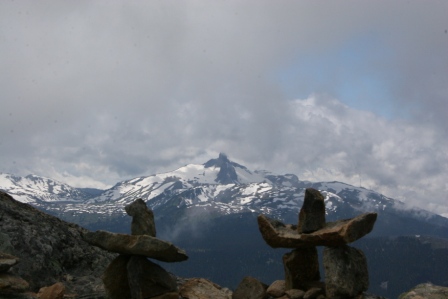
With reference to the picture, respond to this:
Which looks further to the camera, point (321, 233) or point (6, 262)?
point (321, 233)

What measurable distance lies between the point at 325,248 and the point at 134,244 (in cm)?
878

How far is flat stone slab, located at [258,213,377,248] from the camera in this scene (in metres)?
17.7

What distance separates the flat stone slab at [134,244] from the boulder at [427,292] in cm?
1068

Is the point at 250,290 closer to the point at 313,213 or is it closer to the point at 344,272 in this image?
the point at 344,272

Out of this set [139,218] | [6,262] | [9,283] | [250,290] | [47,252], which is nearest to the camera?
[9,283]

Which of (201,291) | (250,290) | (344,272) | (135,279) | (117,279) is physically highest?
(344,272)

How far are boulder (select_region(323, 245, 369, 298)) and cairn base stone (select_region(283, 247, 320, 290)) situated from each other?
106 centimetres

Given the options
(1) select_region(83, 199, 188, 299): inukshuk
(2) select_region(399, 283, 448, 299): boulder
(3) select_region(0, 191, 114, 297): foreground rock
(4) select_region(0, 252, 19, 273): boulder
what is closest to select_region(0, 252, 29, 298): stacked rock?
(4) select_region(0, 252, 19, 273): boulder

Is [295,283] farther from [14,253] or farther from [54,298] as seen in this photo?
[14,253]

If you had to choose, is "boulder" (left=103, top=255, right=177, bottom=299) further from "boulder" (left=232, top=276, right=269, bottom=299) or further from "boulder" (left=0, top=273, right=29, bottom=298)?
"boulder" (left=0, top=273, right=29, bottom=298)

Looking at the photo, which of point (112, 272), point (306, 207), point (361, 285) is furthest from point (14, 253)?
point (361, 285)

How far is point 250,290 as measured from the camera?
19.4 metres

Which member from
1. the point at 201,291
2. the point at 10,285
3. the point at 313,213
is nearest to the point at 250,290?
the point at 201,291

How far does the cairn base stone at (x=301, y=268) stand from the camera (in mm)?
19281
